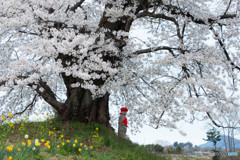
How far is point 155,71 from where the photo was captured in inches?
316

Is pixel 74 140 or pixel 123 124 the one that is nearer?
pixel 74 140

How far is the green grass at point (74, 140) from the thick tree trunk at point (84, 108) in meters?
0.34

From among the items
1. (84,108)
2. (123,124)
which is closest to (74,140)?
(84,108)

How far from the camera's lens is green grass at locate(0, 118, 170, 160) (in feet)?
17.8

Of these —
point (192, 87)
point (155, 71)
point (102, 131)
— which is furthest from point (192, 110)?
point (102, 131)

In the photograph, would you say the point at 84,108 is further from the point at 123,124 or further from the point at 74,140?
the point at 74,140

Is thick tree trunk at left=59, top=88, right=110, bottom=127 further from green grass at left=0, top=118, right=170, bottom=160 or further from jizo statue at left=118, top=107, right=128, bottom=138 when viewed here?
jizo statue at left=118, top=107, right=128, bottom=138

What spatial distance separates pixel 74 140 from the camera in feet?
21.7

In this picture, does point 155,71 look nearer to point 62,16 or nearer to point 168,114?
point 168,114

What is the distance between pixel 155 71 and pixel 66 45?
329 centimetres

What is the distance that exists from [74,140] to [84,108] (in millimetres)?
2168

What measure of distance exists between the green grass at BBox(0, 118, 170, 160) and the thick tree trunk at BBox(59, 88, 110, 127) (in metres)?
0.34

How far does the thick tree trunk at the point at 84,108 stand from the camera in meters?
8.55

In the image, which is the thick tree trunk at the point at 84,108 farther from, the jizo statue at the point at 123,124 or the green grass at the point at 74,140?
the jizo statue at the point at 123,124
